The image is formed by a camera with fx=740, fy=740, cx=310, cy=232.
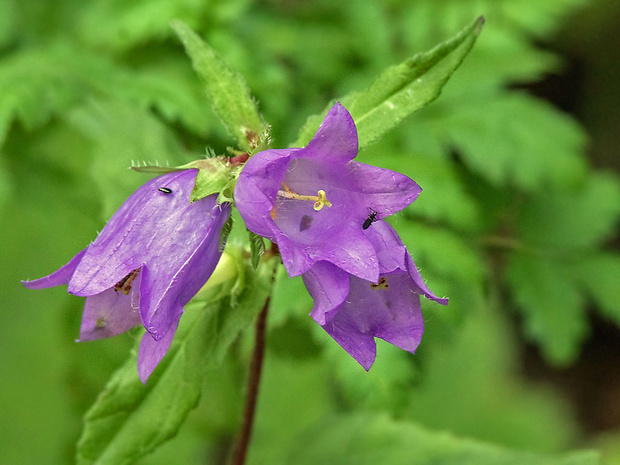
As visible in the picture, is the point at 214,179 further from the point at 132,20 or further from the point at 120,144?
the point at 132,20

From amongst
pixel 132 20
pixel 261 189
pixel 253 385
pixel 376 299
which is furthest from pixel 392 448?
A: pixel 132 20

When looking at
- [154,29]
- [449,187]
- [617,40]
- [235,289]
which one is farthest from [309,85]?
[617,40]

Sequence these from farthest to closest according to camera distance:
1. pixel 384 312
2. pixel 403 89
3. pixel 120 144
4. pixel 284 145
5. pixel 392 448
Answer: pixel 284 145 < pixel 392 448 < pixel 120 144 < pixel 403 89 < pixel 384 312

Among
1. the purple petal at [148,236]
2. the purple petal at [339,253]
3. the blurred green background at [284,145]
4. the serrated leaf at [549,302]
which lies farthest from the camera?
the serrated leaf at [549,302]

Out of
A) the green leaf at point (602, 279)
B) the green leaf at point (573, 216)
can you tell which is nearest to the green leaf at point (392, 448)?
the green leaf at point (602, 279)

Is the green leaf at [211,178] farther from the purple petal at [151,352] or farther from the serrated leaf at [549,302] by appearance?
the serrated leaf at [549,302]

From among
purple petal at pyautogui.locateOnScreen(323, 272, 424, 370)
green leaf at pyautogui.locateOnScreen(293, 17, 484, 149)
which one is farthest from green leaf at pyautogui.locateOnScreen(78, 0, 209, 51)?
purple petal at pyautogui.locateOnScreen(323, 272, 424, 370)
